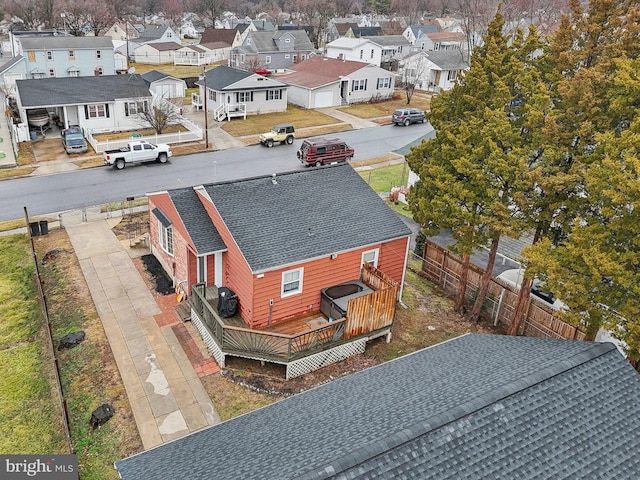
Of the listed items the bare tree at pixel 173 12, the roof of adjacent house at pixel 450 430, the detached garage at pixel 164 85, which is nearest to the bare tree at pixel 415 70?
the detached garage at pixel 164 85

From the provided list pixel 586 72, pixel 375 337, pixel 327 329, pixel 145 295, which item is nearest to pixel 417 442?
pixel 327 329

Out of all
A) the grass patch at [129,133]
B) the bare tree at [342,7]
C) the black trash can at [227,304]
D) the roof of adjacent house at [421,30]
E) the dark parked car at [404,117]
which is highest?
the bare tree at [342,7]

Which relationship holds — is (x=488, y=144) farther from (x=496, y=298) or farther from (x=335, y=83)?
(x=335, y=83)

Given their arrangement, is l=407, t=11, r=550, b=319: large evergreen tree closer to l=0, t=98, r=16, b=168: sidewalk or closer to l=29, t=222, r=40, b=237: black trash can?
l=29, t=222, r=40, b=237: black trash can

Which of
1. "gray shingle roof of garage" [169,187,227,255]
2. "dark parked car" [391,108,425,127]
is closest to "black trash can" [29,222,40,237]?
"gray shingle roof of garage" [169,187,227,255]

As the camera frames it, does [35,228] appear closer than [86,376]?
No

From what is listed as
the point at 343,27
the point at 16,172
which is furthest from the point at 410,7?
the point at 16,172

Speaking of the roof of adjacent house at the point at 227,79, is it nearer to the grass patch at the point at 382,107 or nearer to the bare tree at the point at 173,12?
the grass patch at the point at 382,107
